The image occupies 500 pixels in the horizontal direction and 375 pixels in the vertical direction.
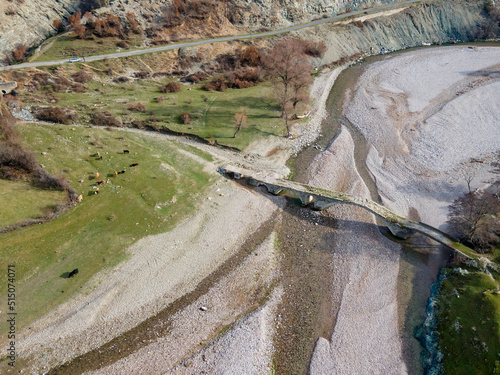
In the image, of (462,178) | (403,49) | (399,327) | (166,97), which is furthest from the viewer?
(403,49)

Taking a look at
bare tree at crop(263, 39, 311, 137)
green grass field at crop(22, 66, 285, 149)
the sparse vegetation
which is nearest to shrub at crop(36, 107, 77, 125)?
the sparse vegetation

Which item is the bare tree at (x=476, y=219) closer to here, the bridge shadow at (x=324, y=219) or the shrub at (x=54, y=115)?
the bridge shadow at (x=324, y=219)

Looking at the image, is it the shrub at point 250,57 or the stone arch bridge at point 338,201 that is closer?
the stone arch bridge at point 338,201

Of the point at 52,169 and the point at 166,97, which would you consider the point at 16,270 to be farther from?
the point at 166,97

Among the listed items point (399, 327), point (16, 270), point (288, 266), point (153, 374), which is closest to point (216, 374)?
point (153, 374)

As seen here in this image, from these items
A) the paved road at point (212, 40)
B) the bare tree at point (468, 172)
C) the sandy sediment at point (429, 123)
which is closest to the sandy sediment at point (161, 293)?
the sandy sediment at point (429, 123)

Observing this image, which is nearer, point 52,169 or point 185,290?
point 185,290
